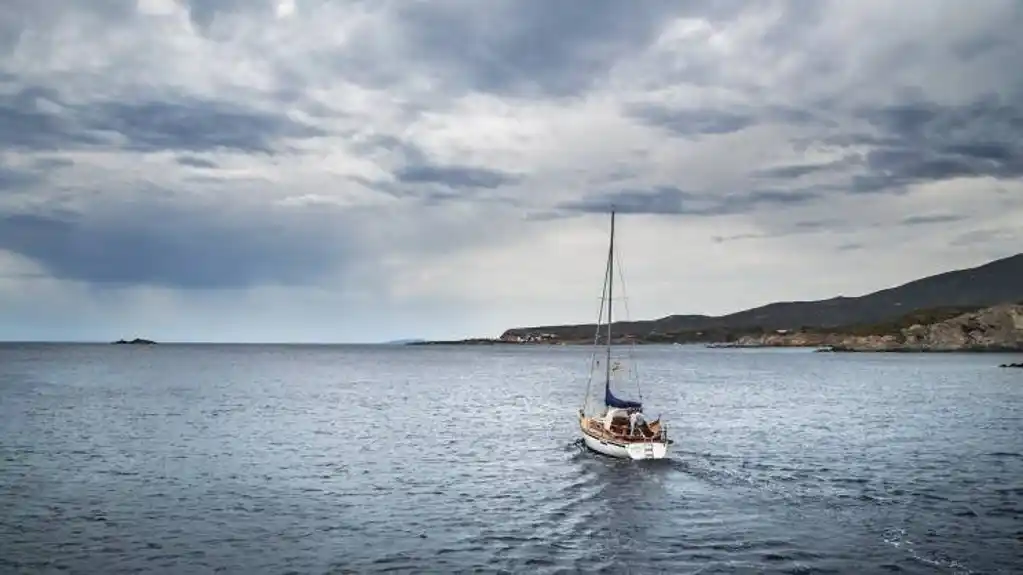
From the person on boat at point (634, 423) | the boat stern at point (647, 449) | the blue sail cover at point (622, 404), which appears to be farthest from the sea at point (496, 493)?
the blue sail cover at point (622, 404)

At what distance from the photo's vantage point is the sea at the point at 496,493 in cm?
3003

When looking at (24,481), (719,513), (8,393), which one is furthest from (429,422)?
(8,393)

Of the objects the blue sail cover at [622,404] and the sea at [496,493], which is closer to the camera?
the sea at [496,493]

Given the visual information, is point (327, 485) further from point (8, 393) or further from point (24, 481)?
point (8, 393)

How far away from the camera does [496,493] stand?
42.6m

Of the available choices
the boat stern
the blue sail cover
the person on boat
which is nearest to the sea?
the boat stern

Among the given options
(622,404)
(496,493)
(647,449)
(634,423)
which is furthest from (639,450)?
(496,493)

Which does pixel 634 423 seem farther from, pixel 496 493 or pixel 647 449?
pixel 496 493

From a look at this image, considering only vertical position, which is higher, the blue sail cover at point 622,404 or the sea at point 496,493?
the blue sail cover at point 622,404

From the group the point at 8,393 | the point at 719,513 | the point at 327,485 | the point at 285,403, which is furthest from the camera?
the point at 8,393

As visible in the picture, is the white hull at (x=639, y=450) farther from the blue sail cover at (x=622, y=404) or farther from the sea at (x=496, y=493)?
the blue sail cover at (x=622, y=404)

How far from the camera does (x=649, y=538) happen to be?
33.4m

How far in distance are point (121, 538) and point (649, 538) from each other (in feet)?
68.1

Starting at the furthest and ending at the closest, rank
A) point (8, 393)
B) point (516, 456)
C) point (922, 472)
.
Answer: point (8, 393) < point (516, 456) < point (922, 472)
